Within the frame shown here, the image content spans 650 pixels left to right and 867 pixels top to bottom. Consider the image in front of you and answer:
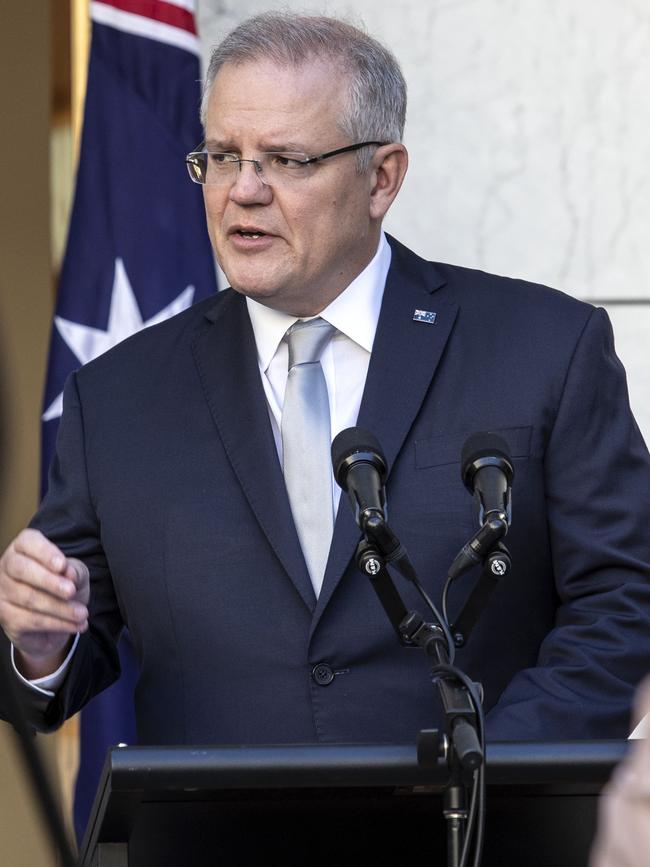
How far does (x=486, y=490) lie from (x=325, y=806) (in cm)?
44

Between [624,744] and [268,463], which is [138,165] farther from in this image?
[624,744]

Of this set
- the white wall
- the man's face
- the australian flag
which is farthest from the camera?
the white wall

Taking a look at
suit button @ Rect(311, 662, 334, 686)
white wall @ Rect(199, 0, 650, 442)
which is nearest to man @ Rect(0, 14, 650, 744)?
suit button @ Rect(311, 662, 334, 686)

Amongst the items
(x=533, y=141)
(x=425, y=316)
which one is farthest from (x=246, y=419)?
(x=533, y=141)

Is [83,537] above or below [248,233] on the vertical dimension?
below

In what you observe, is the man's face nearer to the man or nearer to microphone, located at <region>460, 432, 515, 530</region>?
the man

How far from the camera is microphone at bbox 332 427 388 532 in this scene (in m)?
1.93

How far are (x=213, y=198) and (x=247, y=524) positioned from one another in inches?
22.6

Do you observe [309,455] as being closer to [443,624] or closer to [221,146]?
[221,146]

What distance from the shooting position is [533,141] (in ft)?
13.9

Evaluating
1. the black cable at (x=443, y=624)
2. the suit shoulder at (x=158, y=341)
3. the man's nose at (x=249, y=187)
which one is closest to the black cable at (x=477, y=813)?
the black cable at (x=443, y=624)

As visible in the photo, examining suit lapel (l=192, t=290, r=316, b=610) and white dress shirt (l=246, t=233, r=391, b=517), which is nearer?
suit lapel (l=192, t=290, r=316, b=610)

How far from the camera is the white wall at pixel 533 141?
4.21 meters

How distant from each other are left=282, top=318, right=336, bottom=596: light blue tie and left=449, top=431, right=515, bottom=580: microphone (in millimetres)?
724
